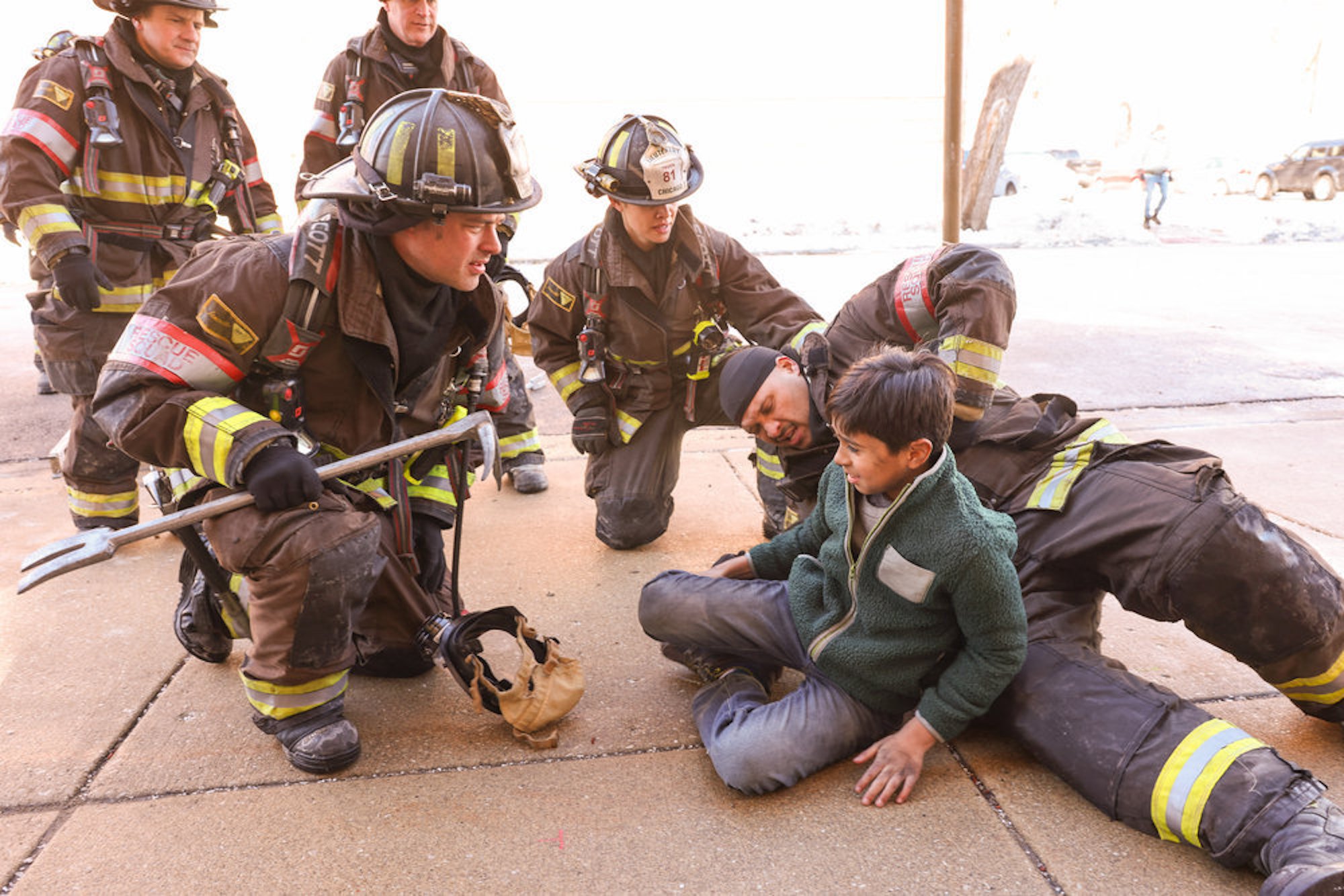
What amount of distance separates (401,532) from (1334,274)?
1054cm

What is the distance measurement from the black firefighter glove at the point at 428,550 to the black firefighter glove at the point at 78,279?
5.16 ft

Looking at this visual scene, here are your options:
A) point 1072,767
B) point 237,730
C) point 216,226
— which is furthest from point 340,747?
point 216,226

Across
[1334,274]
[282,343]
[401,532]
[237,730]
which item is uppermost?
[282,343]

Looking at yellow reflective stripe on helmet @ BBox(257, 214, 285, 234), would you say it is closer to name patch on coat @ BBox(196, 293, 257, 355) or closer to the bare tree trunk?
name patch on coat @ BBox(196, 293, 257, 355)

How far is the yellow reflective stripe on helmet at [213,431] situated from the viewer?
2.16m

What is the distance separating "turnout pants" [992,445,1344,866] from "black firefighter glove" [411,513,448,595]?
164 centimetres

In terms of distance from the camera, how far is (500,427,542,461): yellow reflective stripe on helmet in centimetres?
428

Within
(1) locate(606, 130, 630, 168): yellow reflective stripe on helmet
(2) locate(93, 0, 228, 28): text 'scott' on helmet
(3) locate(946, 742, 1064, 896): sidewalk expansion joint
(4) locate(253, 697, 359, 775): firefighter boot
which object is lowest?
(3) locate(946, 742, 1064, 896): sidewalk expansion joint

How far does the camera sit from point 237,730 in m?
2.50

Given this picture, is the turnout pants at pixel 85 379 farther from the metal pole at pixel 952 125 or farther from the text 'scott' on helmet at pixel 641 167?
the metal pole at pixel 952 125

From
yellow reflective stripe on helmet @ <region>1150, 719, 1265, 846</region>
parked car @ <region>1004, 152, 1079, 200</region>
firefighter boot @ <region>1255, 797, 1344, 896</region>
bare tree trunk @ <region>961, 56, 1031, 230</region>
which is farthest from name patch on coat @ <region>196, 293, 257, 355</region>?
parked car @ <region>1004, 152, 1079, 200</region>

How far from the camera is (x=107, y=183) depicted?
11.7 feet

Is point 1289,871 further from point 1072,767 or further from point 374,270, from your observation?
point 374,270

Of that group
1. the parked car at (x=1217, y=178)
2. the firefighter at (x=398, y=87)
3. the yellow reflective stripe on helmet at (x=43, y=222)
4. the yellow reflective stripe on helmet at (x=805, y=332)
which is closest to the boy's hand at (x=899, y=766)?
the yellow reflective stripe on helmet at (x=805, y=332)
